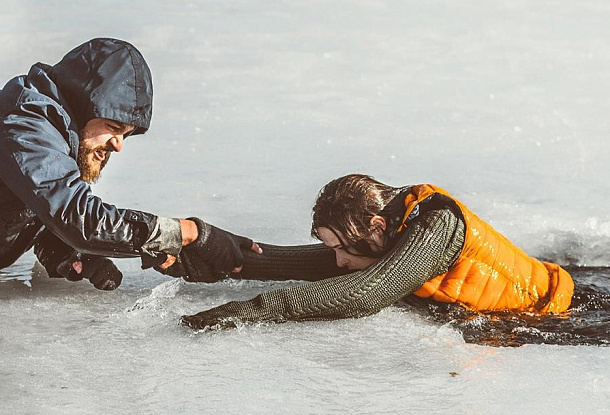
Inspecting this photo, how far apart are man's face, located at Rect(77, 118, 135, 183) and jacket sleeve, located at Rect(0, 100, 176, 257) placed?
108mm

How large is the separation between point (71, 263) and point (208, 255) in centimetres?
61

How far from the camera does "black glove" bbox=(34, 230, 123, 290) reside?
353 centimetres

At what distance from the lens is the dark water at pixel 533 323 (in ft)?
10.1

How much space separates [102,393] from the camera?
2.58 m

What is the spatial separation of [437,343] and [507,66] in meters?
4.93

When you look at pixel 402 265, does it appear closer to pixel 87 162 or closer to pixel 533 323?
pixel 533 323

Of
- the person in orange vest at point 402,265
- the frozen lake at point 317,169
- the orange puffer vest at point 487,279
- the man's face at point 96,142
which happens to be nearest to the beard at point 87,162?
the man's face at point 96,142

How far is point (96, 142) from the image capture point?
3191 mm

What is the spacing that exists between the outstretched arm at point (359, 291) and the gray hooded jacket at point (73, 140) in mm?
346

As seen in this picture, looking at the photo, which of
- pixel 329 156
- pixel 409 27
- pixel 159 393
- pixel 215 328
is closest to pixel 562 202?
pixel 329 156

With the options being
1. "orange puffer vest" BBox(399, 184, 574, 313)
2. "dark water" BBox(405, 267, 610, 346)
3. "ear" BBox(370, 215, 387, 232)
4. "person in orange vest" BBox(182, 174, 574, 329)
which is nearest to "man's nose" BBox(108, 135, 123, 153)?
"person in orange vest" BBox(182, 174, 574, 329)

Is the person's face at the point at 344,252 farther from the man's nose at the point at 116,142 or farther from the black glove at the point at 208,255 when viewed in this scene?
the man's nose at the point at 116,142

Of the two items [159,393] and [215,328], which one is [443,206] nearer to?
[215,328]

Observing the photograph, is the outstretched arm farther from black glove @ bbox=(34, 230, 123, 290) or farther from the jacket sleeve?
black glove @ bbox=(34, 230, 123, 290)
